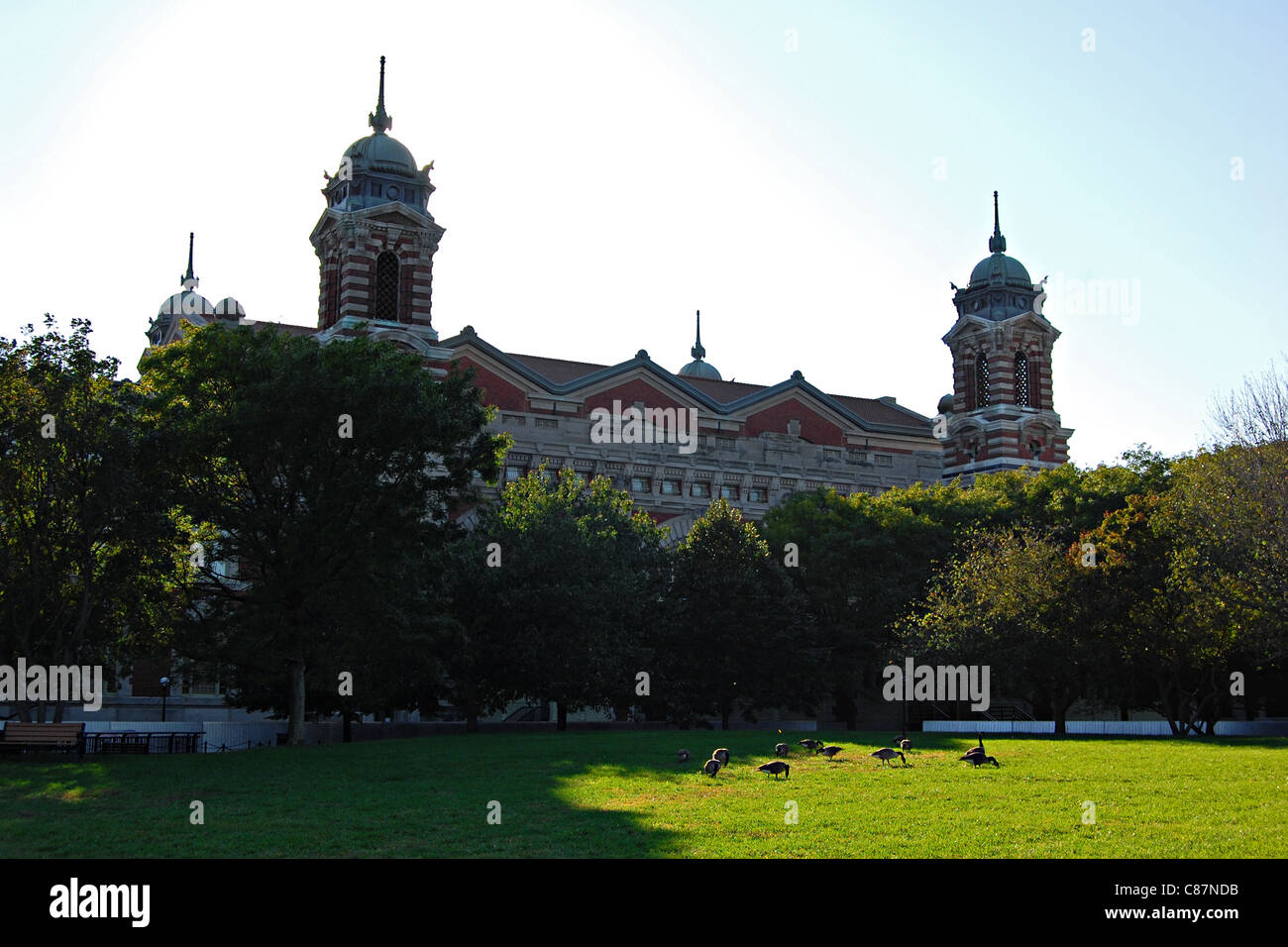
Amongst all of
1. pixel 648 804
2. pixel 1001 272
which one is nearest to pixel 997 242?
pixel 1001 272

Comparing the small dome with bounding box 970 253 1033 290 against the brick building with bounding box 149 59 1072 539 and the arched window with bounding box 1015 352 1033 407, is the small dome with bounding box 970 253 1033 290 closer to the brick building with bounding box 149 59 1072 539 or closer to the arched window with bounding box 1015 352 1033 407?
the brick building with bounding box 149 59 1072 539

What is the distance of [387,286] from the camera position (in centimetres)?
6725

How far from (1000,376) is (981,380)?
245cm

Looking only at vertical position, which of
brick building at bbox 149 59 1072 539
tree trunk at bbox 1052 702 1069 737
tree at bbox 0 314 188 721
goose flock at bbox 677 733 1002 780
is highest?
brick building at bbox 149 59 1072 539

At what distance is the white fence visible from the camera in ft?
144

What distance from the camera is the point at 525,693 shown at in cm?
4459

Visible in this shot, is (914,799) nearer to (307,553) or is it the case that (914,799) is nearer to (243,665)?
(307,553)

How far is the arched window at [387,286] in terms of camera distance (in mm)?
67125

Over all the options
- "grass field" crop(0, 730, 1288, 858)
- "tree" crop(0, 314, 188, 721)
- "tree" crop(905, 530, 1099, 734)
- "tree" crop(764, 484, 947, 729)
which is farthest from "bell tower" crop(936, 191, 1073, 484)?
"tree" crop(0, 314, 188, 721)

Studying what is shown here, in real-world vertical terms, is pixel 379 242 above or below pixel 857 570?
above

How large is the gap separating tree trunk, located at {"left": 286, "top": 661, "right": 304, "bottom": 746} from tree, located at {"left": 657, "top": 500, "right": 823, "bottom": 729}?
13.9 metres

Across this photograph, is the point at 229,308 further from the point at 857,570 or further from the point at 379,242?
the point at 857,570

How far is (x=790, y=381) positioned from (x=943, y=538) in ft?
97.3
